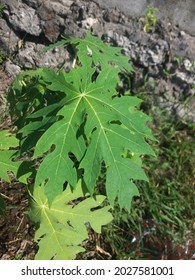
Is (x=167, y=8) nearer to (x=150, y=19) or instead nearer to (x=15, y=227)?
(x=150, y=19)

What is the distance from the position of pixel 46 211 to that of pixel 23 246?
688 mm

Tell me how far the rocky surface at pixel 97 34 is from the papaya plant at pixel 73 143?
1042 mm

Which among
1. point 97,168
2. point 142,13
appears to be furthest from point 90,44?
point 142,13

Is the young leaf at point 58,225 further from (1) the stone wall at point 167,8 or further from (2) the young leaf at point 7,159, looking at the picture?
(1) the stone wall at point 167,8

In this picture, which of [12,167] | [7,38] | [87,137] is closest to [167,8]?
[7,38]

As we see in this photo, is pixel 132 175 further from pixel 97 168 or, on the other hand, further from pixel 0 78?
pixel 0 78

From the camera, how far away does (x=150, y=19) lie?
3.01 metres

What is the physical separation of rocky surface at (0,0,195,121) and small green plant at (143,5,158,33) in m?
0.04

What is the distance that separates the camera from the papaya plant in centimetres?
171

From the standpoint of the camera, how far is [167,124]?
3.26 m

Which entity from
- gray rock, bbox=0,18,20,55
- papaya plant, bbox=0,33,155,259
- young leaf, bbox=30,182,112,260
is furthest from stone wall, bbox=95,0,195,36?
young leaf, bbox=30,182,112,260

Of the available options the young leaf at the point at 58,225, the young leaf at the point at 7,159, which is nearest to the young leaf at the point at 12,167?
the young leaf at the point at 7,159

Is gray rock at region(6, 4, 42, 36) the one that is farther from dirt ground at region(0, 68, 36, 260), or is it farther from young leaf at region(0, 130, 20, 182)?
young leaf at region(0, 130, 20, 182)

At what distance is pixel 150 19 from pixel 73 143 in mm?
1612
